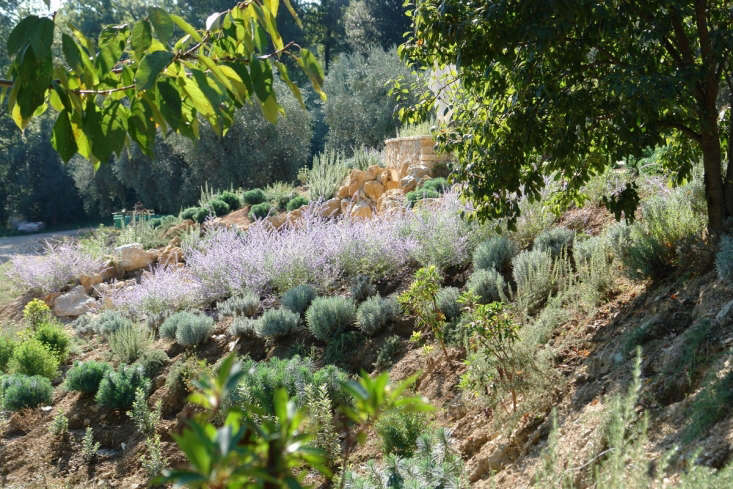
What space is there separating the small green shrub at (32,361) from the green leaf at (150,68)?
192 inches

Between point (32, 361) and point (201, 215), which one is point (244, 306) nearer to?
point (32, 361)

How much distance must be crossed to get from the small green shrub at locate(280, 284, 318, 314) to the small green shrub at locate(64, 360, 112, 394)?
1510 millimetres

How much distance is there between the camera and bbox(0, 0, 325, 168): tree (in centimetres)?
111

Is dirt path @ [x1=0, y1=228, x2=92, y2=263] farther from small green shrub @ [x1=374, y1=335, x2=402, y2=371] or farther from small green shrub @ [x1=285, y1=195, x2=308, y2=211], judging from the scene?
small green shrub @ [x1=374, y1=335, x2=402, y2=371]

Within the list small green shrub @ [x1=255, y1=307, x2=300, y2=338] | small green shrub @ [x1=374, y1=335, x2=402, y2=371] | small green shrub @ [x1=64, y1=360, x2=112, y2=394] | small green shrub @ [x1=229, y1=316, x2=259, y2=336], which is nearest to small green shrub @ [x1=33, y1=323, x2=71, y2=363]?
small green shrub @ [x1=64, y1=360, x2=112, y2=394]

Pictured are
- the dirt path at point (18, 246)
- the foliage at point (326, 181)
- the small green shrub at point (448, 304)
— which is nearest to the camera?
the small green shrub at point (448, 304)

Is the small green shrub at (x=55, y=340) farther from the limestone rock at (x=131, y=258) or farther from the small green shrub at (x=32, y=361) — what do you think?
the limestone rock at (x=131, y=258)

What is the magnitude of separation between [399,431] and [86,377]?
2766 millimetres

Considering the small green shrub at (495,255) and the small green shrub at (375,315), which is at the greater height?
the small green shrub at (495,255)

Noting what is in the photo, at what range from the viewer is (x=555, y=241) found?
15.4 ft

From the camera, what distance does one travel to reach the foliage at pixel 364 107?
1950cm

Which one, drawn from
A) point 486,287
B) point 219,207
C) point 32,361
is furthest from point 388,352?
point 219,207

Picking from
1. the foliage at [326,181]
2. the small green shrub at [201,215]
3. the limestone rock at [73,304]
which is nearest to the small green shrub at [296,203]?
the foliage at [326,181]

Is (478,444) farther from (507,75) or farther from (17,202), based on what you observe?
(17,202)
